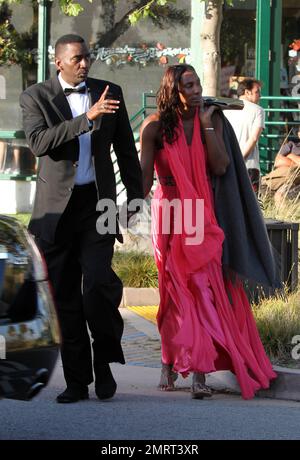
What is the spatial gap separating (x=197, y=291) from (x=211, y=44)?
5.68 metres

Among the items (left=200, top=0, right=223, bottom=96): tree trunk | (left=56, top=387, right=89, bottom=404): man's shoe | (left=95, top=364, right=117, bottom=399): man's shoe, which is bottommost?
(left=56, top=387, right=89, bottom=404): man's shoe

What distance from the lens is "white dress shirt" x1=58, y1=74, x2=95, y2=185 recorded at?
6.44 metres

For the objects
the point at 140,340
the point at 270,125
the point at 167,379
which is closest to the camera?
the point at 167,379

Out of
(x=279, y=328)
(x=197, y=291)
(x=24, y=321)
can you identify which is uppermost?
(x=24, y=321)

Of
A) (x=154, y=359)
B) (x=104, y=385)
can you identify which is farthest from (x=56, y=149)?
(x=154, y=359)

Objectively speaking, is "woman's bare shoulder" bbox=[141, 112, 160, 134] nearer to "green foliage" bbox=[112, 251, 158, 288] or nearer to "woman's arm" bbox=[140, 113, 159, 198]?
"woman's arm" bbox=[140, 113, 159, 198]

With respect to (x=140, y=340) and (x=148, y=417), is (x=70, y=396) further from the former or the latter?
(x=140, y=340)

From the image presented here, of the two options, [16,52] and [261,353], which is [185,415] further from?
[16,52]

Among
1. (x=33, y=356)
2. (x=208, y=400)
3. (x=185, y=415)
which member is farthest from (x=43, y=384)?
(x=208, y=400)

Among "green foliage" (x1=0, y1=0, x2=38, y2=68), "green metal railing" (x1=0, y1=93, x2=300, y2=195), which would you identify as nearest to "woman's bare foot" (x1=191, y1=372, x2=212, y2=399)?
"green metal railing" (x1=0, y1=93, x2=300, y2=195)

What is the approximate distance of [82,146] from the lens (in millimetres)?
6445

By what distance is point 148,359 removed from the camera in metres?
8.15

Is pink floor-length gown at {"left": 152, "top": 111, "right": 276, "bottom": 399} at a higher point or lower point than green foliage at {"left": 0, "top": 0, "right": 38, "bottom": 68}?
lower

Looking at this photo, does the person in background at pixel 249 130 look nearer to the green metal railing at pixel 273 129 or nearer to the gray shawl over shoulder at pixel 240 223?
the green metal railing at pixel 273 129
